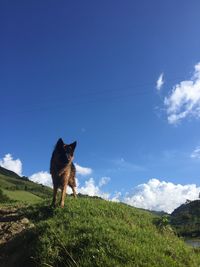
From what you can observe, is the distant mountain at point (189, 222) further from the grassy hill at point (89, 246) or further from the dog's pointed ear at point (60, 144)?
the grassy hill at point (89, 246)

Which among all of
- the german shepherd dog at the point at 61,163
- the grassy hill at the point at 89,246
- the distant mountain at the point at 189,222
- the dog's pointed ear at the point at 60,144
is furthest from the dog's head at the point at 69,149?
the distant mountain at the point at 189,222

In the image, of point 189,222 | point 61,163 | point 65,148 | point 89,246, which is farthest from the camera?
point 189,222

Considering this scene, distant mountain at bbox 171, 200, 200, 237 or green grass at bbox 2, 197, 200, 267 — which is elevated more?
distant mountain at bbox 171, 200, 200, 237

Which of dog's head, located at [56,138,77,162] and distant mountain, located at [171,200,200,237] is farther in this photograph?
distant mountain, located at [171,200,200,237]

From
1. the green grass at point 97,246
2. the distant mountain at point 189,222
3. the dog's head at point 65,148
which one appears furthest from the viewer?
the distant mountain at point 189,222

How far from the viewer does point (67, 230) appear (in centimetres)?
1085

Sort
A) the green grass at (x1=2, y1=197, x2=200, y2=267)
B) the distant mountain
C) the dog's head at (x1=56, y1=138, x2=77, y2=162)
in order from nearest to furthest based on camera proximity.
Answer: the green grass at (x1=2, y1=197, x2=200, y2=267) → the dog's head at (x1=56, y1=138, x2=77, y2=162) → the distant mountain

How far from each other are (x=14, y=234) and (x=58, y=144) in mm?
3635

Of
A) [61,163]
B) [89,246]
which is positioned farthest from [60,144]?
[89,246]

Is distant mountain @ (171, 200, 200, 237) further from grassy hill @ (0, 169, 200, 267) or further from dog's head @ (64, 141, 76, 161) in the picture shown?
grassy hill @ (0, 169, 200, 267)

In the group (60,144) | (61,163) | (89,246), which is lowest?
(89,246)

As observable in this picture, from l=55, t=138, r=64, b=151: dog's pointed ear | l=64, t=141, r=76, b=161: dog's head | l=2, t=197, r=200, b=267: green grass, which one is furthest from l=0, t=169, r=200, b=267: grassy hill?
l=55, t=138, r=64, b=151: dog's pointed ear

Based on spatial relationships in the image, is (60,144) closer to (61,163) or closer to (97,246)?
(61,163)

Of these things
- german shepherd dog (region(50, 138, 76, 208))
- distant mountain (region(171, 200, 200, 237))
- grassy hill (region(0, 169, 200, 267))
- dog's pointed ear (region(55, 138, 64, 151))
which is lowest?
grassy hill (region(0, 169, 200, 267))
